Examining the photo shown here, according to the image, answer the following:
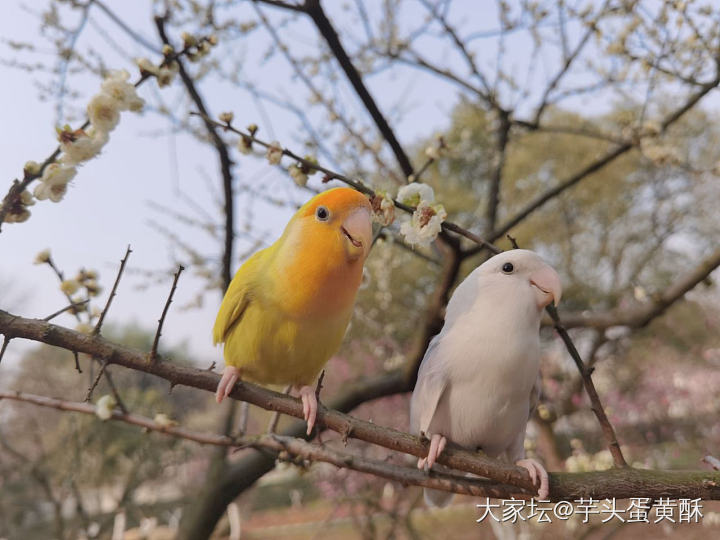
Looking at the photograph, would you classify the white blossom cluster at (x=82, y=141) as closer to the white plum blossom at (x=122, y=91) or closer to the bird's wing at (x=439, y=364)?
the white plum blossom at (x=122, y=91)

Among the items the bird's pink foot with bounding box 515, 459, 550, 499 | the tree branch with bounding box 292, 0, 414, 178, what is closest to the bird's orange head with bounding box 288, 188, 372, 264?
the bird's pink foot with bounding box 515, 459, 550, 499

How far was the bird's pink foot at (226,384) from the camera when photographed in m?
0.64

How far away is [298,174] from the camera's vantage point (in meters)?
0.74

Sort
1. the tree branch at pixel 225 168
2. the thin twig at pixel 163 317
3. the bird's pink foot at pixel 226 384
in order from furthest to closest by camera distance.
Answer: the tree branch at pixel 225 168, the bird's pink foot at pixel 226 384, the thin twig at pixel 163 317

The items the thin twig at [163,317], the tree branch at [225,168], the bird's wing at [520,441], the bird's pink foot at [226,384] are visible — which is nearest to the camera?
the thin twig at [163,317]

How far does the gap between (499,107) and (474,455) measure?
1.57 metres

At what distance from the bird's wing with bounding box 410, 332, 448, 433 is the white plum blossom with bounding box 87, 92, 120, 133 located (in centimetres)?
54

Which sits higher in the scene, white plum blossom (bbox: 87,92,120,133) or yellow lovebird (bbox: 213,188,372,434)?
white plum blossom (bbox: 87,92,120,133)

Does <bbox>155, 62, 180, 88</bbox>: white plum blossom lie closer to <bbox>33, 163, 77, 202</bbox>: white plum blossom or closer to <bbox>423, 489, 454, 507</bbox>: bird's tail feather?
<bbox>33, 163, 77, 202</bbox>: white plum blossom

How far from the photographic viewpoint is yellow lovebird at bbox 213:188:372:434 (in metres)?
0.59

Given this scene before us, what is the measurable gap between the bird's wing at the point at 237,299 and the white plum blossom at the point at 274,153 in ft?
0.44

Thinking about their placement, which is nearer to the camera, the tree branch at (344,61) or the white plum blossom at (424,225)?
the white plum blossom at (424,225)

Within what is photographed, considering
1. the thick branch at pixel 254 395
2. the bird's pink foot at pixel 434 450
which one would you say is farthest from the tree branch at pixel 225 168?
the bird's pink foot at pixel 434 450

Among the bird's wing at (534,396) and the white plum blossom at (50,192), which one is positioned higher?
the white plum blossom at (50,192)
